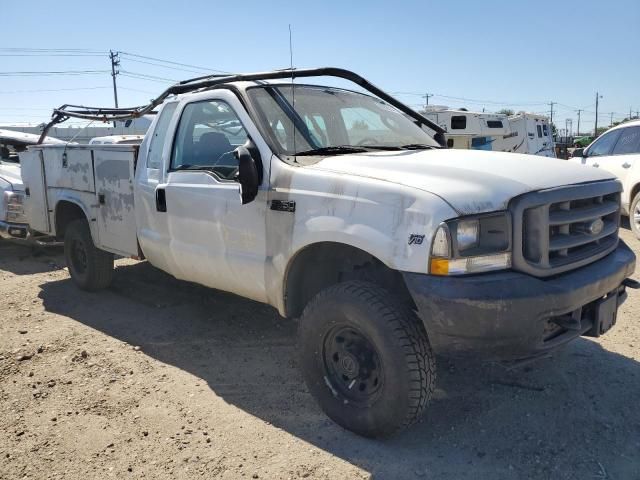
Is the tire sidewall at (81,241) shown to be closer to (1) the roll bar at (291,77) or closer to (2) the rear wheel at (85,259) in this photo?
(2) the rear wheel at (85,259)

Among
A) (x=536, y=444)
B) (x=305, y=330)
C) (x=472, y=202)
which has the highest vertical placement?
(x=472, y=202)

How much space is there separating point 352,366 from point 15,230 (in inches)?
233

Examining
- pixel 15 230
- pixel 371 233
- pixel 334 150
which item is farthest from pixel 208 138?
pixel 15 230

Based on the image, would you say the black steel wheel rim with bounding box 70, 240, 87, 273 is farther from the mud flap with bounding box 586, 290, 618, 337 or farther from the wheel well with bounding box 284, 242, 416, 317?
the mud flap with bounding box 586, 290, 618, 337

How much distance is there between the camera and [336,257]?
343cm

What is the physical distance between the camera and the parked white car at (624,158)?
841 centimetres

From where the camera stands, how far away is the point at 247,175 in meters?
3.34

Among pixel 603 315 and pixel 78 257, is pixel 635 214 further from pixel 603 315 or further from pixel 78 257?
pixel 78 257

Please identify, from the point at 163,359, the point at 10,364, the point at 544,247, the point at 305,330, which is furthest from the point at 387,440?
the point at 10,364

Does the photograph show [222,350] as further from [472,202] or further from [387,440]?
[472,202]

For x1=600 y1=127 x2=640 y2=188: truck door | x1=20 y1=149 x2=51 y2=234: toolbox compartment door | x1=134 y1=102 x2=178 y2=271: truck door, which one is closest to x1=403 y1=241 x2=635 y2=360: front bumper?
x1=134 y1=102 x2=178 y2=271: truck door

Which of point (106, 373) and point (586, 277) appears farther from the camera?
point (106, 373)

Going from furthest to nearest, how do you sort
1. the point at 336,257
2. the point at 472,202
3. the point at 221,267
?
the point at 221,267 → the point at 336,257 → the point at 472,202

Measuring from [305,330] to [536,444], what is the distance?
138 cm
